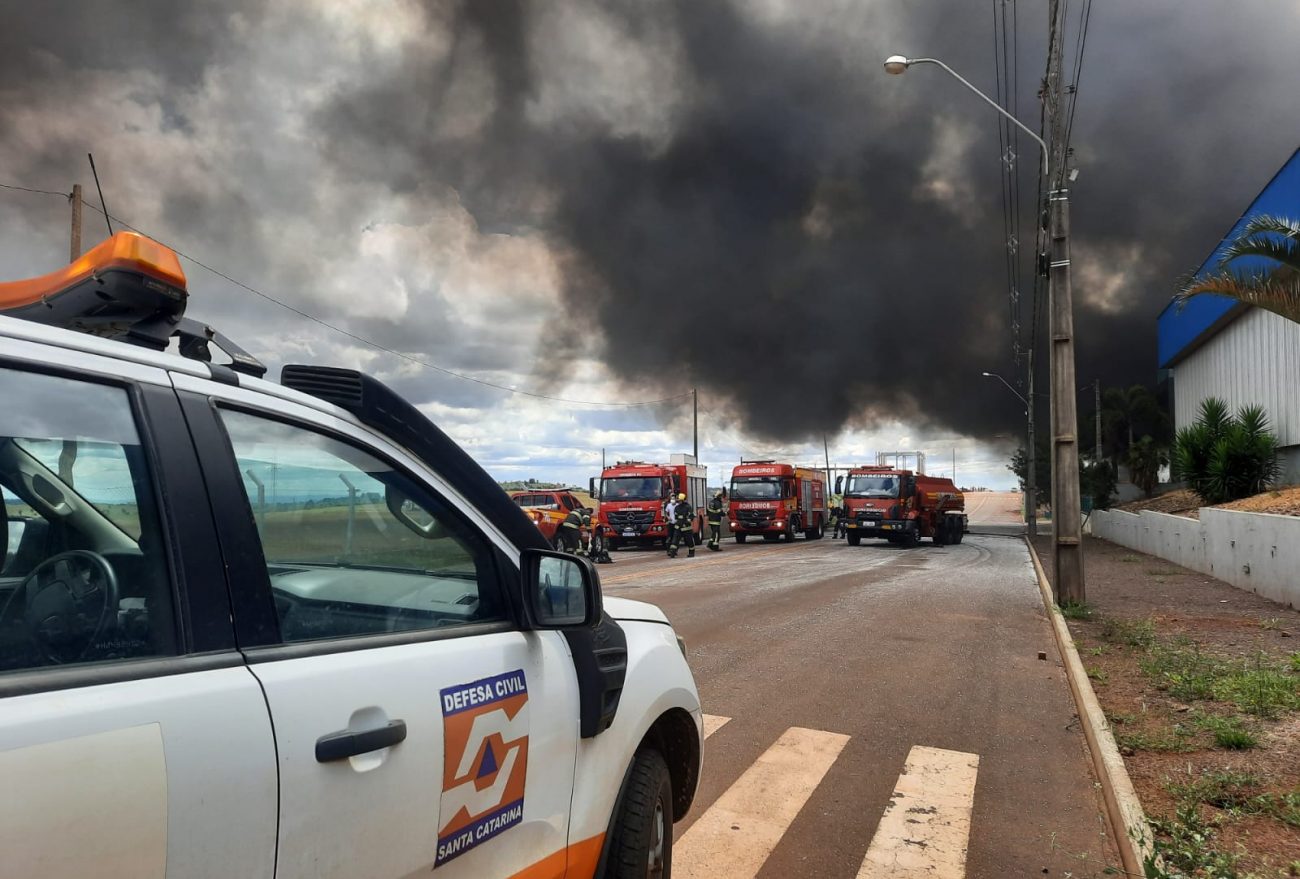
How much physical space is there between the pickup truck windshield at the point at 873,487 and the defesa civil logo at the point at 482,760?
99.2 ft

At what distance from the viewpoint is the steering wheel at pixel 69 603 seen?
4.75ft

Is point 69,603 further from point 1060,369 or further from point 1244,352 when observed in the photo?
point 1244,352

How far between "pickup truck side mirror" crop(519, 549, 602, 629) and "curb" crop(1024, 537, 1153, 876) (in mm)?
2918

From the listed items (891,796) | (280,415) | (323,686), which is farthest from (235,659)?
(891,796)

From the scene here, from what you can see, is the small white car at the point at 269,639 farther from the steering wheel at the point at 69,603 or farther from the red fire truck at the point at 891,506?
the red fire truck at the point at 891,506

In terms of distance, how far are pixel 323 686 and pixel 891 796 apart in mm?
4062

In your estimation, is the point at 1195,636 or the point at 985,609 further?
the point at 985,609

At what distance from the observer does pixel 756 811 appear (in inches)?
186

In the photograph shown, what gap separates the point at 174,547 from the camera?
1.59 m

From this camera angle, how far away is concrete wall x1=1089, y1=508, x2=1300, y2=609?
1204cm

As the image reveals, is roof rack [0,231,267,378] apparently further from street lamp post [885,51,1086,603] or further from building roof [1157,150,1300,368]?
building roof [1157,150,1300,368]

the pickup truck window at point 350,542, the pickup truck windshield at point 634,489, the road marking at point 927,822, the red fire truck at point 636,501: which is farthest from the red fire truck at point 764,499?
the pickup truck window at point 350,542

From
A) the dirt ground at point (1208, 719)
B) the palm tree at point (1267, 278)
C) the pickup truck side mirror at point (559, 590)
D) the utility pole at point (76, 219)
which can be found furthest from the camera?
the utility pole at point (76, 219)

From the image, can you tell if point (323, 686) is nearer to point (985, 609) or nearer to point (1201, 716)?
point (1201, 716)
